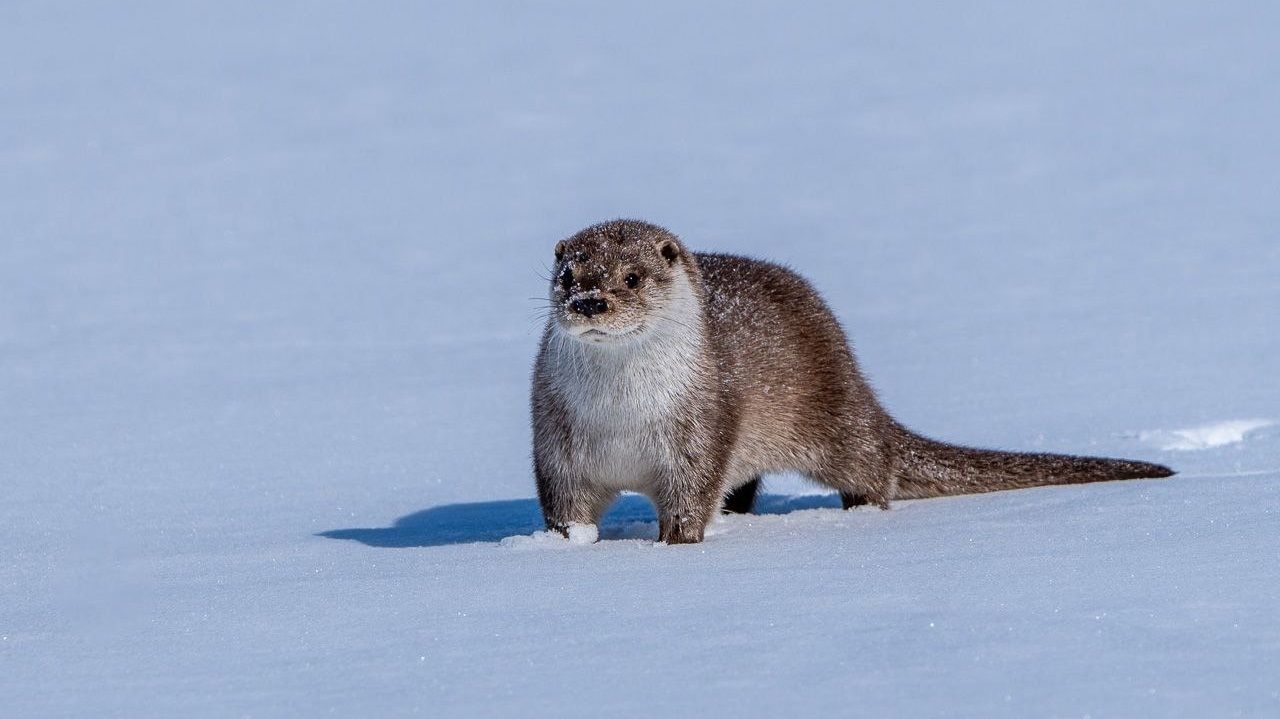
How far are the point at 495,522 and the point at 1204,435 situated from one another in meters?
3.00

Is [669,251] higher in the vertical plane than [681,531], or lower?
higher

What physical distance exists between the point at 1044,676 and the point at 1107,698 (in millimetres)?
165

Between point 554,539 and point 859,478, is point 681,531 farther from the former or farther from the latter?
point 859,478

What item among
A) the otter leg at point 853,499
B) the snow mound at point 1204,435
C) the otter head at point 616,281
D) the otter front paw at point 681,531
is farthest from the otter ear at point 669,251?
the snow mound at point 1204,435

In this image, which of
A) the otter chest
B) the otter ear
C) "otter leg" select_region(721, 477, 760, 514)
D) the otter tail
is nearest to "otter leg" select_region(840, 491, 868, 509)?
the otter tail

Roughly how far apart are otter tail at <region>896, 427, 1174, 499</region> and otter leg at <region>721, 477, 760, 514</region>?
1.83ft

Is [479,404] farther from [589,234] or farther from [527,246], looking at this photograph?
[527,246]

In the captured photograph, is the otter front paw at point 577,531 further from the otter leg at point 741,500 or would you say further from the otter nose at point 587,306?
the otter leg at point 741,500

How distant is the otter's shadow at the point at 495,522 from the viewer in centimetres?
560

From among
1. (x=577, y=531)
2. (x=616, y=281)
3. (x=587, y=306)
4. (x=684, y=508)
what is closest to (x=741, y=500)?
(x=684, y=508)

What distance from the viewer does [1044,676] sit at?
3162 millimetres

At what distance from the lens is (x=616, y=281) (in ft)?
17.1

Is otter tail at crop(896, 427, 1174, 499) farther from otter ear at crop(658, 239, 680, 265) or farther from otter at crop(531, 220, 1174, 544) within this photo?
otter ear at crop(658, 239, 680, 265)

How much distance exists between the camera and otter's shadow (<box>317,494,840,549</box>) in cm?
560
